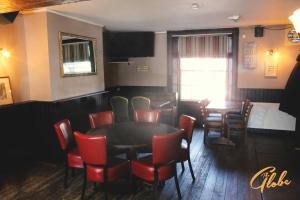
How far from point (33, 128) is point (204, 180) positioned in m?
3.03

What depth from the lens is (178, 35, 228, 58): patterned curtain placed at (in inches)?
250

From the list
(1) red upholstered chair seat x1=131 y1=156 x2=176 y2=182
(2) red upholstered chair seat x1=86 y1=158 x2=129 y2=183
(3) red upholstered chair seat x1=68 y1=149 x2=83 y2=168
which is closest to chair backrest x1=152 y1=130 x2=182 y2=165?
(1) red upholstered chair seat x1=131 y1=156 x2=176 y2=182

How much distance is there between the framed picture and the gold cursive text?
403 centimetres

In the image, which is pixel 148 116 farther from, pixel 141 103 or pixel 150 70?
pixel 150 70

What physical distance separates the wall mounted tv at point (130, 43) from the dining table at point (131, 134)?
326cm

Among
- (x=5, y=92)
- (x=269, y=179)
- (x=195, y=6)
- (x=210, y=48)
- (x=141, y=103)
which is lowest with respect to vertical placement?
(x=269, y=179)

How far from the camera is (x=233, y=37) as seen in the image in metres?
6.21

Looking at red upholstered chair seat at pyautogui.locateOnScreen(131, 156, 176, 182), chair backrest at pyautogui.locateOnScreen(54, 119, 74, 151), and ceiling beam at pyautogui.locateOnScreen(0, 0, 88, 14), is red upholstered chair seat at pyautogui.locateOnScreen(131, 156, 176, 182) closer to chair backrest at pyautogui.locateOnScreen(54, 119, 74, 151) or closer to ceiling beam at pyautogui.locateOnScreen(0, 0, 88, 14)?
chair backrest at pyautogui.locateOnScreen(54, 119, 74, 151)

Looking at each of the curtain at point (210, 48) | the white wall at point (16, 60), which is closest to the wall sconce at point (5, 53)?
the white wall at point (16, 60)

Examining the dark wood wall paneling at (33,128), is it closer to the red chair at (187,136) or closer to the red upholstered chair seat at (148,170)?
the red upholstered chair seat at (148,170)

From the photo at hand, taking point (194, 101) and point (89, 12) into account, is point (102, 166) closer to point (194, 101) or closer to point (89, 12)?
point (89, 12)

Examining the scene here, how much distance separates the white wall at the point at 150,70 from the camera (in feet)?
22.6

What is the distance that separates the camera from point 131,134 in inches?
130

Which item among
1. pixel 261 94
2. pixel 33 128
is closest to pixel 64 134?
pixel 33 128
